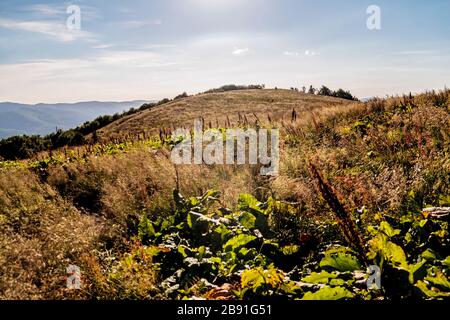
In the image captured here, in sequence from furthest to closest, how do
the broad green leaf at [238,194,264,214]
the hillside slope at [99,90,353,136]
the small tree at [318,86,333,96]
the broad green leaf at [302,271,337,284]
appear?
the small tree at [318,86,333,96]
the hillside slope at [99,90,353,136]
the broad green leaf at [238,194,264,214]
the broad green leaf at [302,271,337,284]

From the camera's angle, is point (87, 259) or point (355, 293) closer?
point (355, 293)

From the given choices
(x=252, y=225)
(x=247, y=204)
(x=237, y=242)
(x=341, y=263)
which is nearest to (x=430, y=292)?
(x=341, y=263)

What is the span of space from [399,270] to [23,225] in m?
5.69

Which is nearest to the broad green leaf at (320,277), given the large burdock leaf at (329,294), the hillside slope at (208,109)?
the large burdock leaf at (329,294)

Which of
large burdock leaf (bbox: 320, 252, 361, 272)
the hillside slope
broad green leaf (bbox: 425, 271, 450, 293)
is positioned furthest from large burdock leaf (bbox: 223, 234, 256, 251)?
the hillside slope

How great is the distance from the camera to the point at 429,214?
293 cm

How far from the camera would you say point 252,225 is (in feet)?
12.8

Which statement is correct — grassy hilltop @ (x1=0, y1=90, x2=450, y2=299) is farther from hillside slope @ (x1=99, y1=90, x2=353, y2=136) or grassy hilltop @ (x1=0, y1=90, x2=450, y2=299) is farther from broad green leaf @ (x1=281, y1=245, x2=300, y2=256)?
hillside slope @ (x1=99, y1=90, x2=353, y2=136)

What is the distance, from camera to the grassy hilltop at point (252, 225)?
259 cm

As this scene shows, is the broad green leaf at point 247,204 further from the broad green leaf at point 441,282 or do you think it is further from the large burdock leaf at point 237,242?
the broad green leaf at point 441,282

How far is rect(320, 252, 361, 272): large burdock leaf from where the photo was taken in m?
2.57

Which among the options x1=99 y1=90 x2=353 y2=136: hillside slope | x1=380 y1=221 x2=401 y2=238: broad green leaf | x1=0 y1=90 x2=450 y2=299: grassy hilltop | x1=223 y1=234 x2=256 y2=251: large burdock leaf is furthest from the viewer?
x1=99 y1=90 x2=353 y2=136: hillside slope

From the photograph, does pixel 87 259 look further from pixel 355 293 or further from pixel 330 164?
pixel 330 164
